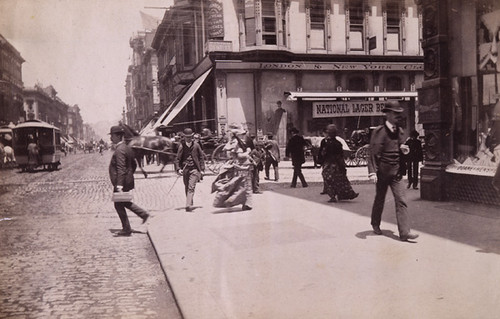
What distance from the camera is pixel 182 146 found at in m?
8.64

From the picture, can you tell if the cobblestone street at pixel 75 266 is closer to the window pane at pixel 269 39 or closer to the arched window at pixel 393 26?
the window pane at pixel 269 39

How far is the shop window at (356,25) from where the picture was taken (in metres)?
23.1

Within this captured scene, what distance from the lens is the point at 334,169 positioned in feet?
31.2

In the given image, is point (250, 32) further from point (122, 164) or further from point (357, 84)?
point (122, 164)

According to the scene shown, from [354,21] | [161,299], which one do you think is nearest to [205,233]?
[161,299]

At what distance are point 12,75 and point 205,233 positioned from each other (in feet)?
11.9

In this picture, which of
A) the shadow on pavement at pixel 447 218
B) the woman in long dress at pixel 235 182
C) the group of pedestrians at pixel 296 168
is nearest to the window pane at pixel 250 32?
the group of pedestrians at pixel 296 168

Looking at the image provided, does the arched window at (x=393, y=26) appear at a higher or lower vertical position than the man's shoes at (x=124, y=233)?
higher

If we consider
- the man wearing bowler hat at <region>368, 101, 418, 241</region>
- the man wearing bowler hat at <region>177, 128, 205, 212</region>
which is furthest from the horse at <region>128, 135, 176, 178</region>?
the man wearing bowler hat at <region>368, 101, 418, 241</region>

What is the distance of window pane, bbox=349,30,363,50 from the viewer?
23.5 m

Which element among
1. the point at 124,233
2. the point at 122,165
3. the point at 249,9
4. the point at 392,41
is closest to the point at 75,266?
the point at 122,165

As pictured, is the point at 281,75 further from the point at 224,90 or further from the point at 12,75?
the point at 12,75

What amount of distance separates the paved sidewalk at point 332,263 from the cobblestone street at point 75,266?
0.92 ft

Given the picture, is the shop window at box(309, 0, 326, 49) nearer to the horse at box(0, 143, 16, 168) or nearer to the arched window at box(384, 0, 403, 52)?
the arched window at box(384, 0, 403, 52)
